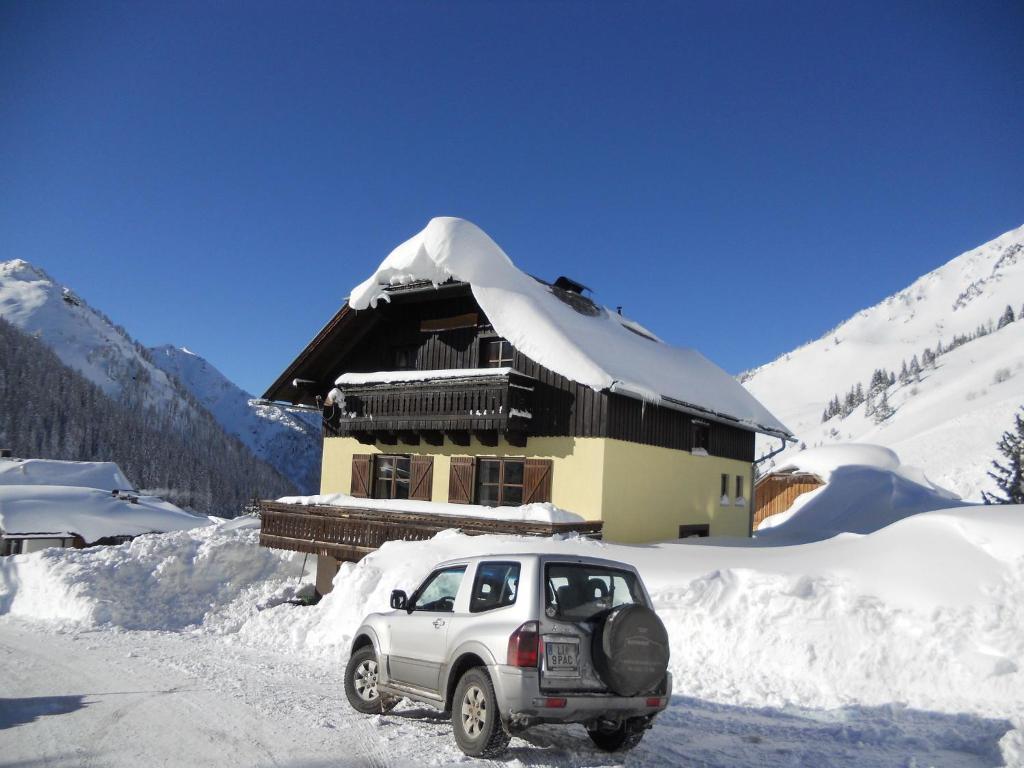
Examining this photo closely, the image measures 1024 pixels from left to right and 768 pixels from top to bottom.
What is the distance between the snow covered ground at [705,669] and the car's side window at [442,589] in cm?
121

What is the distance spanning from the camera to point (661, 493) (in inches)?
816

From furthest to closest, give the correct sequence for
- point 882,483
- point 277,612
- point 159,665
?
point 882,483 → point 277,612 → point 159,665

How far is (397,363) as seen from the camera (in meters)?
23.4

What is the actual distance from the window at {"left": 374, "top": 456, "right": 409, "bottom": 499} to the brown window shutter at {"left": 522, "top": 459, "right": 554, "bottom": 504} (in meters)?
4.54

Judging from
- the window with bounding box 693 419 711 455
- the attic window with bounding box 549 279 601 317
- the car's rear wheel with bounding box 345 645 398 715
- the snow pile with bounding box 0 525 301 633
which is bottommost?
the snow pile with bounding box 0 525 301 633

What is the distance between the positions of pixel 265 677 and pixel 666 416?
13415mm

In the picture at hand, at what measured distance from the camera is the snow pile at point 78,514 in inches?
1048

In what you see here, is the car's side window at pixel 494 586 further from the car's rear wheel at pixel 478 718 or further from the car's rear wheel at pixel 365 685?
the car's rear wheel at pixel 365 685

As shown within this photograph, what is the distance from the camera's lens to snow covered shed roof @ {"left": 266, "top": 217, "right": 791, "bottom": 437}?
1814 centimetres

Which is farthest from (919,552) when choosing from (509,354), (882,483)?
(882,483)

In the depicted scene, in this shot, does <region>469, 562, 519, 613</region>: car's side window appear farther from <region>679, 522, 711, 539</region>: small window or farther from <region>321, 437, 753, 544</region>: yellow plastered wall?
<region>679, 522, 711, 539</region>: small window

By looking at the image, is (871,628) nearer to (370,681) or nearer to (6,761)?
(370,681)

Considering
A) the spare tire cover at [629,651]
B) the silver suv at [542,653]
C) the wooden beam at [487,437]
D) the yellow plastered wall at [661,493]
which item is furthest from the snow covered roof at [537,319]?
the spare tire cover at [629,651]

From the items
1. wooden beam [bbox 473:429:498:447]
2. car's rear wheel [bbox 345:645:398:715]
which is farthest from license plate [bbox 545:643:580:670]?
wooden beam [bbox 473:429:498:447]
